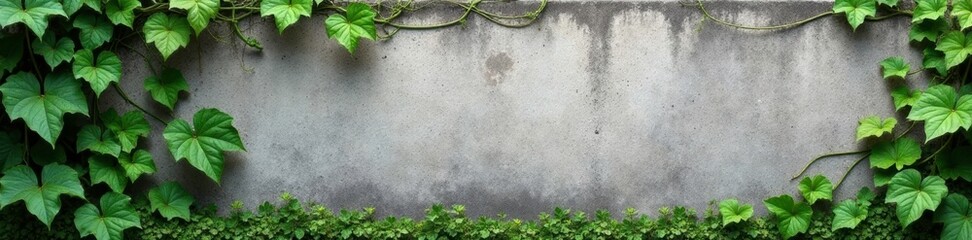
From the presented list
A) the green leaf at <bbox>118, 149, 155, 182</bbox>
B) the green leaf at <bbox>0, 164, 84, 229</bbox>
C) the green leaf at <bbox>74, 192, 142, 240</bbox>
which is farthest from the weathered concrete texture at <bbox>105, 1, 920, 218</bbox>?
the green leaf at <bbox>0, 164, 84, 229</bbox>

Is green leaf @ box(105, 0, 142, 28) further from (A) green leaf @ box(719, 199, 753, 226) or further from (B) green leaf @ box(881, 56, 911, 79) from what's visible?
(B) green leaf @ box(881, 56, 911, 79)

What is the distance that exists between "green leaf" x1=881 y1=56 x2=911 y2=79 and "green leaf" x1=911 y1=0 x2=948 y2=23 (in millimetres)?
190

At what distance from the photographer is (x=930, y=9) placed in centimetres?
444

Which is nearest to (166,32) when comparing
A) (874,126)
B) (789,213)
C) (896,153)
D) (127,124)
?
(127,124)

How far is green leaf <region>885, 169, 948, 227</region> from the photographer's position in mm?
4430

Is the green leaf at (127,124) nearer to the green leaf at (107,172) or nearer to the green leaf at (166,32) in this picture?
the green leaf at (107,172)

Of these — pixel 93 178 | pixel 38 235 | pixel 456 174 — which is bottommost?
pixel 38 235

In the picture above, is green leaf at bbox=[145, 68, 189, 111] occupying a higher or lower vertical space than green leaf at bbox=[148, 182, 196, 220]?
higher

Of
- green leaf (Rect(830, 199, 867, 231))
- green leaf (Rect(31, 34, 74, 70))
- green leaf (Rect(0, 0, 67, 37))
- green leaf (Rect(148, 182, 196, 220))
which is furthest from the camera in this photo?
green leaf (Rect(148, 182, 196, 220))

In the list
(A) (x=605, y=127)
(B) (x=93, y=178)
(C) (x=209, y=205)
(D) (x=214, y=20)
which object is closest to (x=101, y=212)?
(B) (x=93, y=178)

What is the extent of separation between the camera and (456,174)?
4797mm

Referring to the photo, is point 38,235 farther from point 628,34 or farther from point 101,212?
point 628,34

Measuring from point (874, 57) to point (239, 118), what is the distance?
2.79 metres

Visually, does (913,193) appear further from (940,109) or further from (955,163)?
(940,109)
